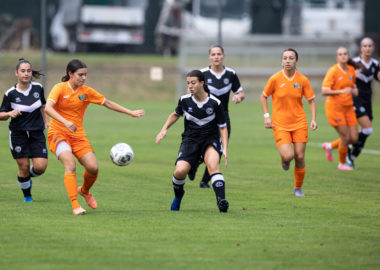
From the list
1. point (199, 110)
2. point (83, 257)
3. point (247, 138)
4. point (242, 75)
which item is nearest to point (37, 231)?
point (83, 257)

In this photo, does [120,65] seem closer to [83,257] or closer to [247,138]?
[247,138]

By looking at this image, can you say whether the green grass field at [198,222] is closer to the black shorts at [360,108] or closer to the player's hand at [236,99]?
the black shorts at [360,108]

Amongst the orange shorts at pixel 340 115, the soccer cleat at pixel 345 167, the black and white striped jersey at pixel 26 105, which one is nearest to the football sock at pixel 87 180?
the black and white striped jersey at pixel 26 105

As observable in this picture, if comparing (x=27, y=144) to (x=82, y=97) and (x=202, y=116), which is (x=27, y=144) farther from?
(x=202, y=116)

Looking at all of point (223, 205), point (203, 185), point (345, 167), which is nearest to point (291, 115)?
point (203, 185)

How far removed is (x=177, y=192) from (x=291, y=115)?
96.7 inches

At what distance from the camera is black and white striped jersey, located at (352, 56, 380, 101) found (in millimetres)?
14641

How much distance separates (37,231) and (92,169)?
152 cm

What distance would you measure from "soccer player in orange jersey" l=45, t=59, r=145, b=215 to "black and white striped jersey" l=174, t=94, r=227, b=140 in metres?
0.61

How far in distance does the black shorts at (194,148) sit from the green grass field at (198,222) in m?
0.68

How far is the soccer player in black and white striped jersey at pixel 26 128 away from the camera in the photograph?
10.4m

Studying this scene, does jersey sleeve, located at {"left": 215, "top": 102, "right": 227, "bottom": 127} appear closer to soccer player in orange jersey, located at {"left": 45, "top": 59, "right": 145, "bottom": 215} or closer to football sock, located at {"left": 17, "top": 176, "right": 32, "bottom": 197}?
soccer player in orange jersey, located at {"left": 45, "top": 59, "right": 145, "bottom": 215}

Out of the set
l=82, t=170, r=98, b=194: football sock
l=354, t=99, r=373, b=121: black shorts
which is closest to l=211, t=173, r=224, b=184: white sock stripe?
l=82, t=170, r=98, b=194: football sock

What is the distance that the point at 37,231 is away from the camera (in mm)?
8219
